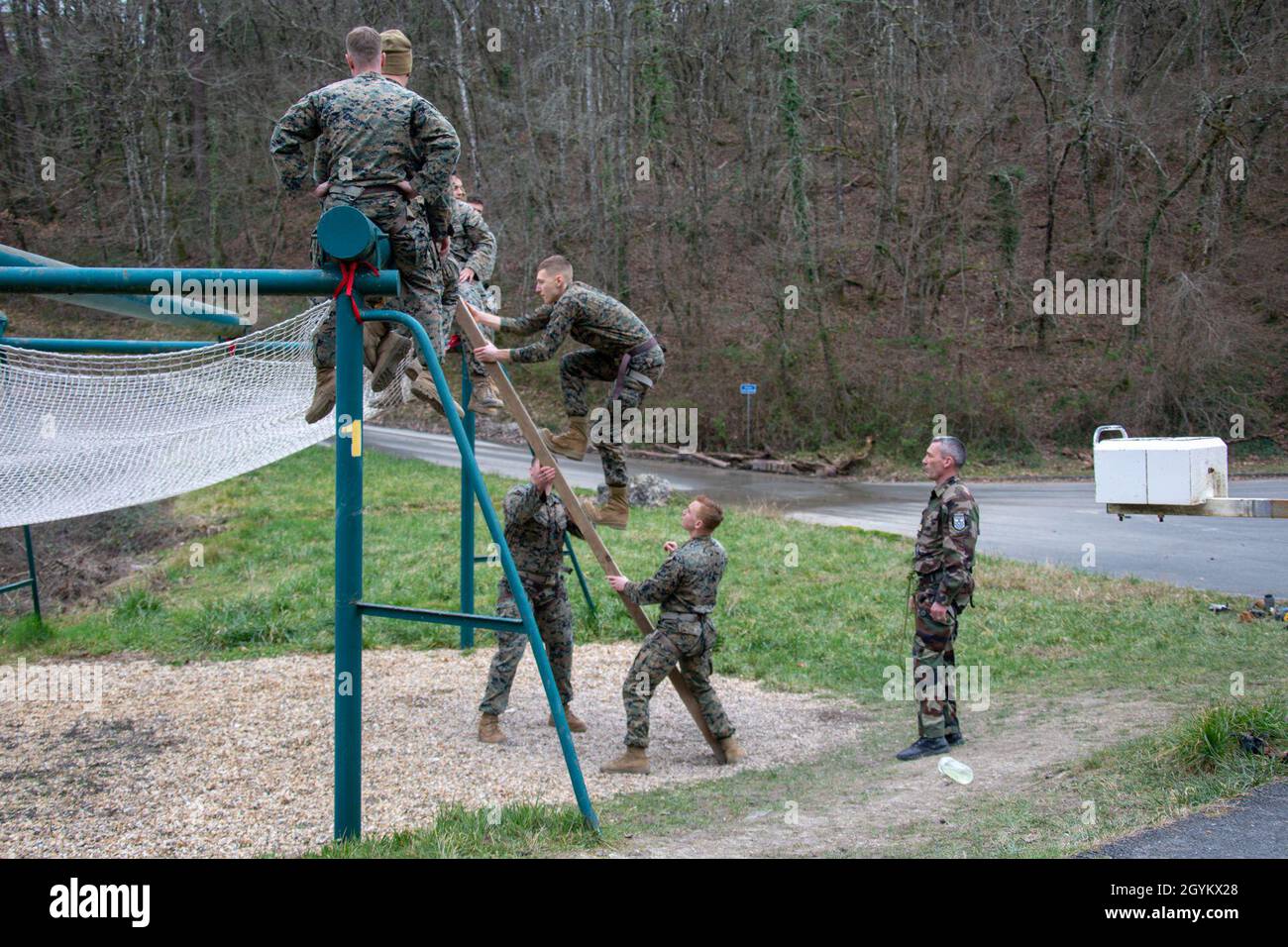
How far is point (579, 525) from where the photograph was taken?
6.97m

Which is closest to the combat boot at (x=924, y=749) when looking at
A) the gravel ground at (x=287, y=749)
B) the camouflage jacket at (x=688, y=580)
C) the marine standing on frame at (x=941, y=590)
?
the marine standing on frame at (x=941, y=590)

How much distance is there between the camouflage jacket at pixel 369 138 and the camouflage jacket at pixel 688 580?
2.63 metres

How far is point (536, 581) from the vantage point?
23.5ft

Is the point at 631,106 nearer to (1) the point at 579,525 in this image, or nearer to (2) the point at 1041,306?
(2) the point at 1041,306

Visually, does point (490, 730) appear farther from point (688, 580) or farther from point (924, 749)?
point (924, 749)

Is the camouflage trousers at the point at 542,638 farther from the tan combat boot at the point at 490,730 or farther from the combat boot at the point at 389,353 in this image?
the combat boot at the point at 389,353

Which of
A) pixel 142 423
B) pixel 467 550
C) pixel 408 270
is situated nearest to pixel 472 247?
pixel 408 270

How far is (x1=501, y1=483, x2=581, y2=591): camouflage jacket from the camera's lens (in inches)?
278

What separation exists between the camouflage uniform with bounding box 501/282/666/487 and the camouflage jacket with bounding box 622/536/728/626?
0.82 m

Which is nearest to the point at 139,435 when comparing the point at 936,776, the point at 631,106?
the point at 936,776

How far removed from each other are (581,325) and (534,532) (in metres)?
1.33

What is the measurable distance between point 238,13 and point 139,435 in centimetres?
2924

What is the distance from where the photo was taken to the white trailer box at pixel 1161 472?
6750 millimetres
